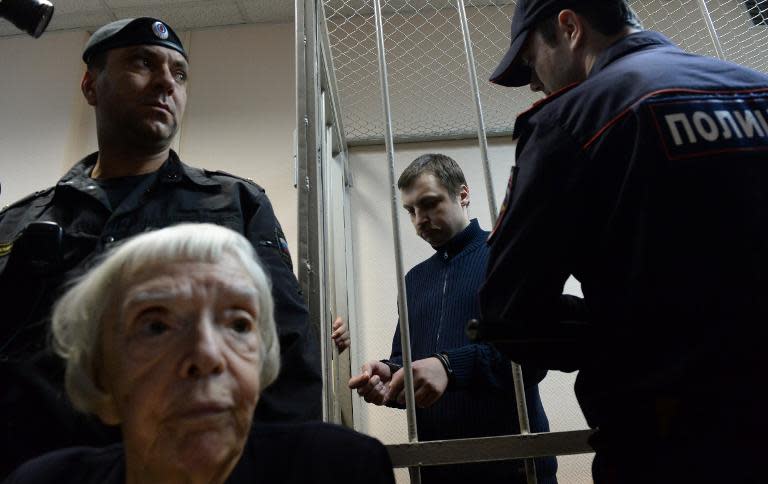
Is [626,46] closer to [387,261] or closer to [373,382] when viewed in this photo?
[373,382]

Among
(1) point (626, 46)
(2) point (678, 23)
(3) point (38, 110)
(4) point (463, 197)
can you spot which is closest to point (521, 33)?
(1) point (626, 46)

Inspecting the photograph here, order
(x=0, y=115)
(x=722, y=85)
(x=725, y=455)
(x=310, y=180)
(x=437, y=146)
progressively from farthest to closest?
(x=0, y=115) < (x=437, y=146) < (x=310, y=180) < (x=722, y=85) < (x=725, y=455)

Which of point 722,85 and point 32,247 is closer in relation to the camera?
point 722,85

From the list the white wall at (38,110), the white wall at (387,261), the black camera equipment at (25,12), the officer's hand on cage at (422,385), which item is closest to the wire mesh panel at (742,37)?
the white wall at (387,261)

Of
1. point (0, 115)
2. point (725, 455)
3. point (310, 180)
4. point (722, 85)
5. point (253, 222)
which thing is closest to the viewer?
point (725, 455)

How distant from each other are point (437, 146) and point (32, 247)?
205cm

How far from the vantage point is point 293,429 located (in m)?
0.75

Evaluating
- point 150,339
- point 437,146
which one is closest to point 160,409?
point 150,339

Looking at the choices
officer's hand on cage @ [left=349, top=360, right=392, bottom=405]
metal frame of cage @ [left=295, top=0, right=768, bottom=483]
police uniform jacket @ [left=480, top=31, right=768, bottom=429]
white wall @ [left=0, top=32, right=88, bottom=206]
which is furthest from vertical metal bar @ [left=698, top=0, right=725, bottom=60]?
white wall @ [left=0, top=32, right=88, bottom=206]

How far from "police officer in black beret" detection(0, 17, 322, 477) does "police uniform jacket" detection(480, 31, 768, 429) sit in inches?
14.5

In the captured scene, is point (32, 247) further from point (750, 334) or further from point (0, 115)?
point (0, 115)

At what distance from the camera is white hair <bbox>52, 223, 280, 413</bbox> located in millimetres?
737

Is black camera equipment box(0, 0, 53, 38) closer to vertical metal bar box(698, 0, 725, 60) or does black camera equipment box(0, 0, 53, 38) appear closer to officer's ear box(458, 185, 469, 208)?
officer's ear box(458, 185, 469, 208)

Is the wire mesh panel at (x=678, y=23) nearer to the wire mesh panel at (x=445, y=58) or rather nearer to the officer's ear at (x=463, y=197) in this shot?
the wire mesh panel at (x=445, y=58)
